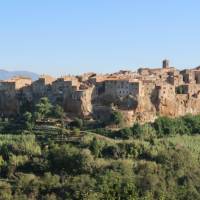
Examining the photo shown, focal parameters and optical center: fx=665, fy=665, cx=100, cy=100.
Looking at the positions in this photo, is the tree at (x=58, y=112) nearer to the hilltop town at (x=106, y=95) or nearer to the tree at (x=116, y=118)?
the hilltop town at (x=106, y=95)

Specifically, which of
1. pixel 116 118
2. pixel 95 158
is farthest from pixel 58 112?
pixel 95 158

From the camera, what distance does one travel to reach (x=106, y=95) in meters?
44.2

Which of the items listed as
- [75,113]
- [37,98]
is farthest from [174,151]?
[37,98]

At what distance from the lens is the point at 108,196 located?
34812mm

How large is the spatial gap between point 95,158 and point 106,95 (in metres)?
6.69

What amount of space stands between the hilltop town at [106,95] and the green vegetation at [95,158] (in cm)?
90

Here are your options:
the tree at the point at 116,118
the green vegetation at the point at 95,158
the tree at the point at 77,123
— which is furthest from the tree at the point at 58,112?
the tree at the point at 116,118

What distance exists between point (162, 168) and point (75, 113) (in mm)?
8562

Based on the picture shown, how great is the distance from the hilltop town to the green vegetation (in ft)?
2.95

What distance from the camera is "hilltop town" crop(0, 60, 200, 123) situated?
4344 centimetres

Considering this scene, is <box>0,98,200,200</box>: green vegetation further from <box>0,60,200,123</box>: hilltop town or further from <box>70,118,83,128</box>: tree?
<box>0,60,200,123</box>: hilltop town

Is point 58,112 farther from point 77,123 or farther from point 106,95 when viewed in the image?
point 106,95

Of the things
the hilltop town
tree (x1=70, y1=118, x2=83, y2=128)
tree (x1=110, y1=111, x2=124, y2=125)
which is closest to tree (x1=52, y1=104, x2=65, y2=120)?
the hilltop town

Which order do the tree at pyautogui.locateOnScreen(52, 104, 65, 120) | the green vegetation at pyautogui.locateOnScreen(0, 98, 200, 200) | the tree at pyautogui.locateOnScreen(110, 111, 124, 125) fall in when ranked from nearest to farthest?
the green vegetation at pyautogui.locateOnScreen(0, 98, 200, 200) < the tree at pyautogui.locateOnScreen(110, 111, 124, 125) < the tree at pyautogui.locateOnScreen(52, 104, 65, 120)
